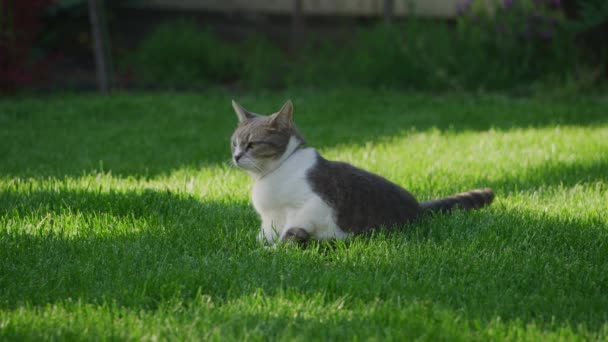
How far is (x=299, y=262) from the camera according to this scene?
335 centimetres

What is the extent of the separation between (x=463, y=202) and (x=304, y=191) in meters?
1.17

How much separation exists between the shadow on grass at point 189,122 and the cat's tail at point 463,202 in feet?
7.40

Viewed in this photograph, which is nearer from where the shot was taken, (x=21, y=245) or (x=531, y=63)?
(x=21, y=245)

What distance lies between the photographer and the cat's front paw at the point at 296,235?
3.63m

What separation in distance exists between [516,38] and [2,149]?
641 cm

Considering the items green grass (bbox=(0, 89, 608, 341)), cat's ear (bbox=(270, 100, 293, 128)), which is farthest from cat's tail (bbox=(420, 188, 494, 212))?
cat's ear (bbox=(270, 100, 293, 128))

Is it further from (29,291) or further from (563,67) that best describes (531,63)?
(29,291)

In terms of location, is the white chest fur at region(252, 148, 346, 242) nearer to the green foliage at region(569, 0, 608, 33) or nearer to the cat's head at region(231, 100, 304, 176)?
the cat's head at region(231, 100, 304, 176)

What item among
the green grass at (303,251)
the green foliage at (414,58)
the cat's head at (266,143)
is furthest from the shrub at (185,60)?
→ the cat's head at (266,143)

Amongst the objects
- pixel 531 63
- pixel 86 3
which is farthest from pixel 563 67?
pixel 86 3

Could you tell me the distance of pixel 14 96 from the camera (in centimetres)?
946

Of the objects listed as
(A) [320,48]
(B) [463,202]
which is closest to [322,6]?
(A) [320,48]

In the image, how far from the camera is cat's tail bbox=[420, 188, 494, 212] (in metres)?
4.16

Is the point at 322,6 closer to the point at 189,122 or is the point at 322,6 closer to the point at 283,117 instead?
the point at 189,122
